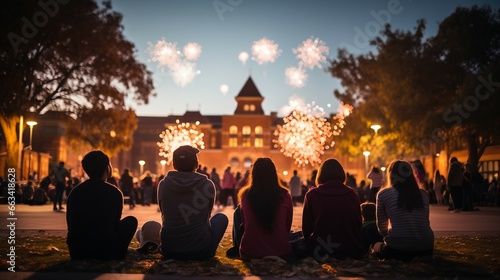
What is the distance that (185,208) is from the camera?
7.08m

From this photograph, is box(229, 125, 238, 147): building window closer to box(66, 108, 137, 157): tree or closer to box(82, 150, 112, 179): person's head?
box(66, 108, 137, 157): tree

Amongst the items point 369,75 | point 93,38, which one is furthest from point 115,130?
point 369,75

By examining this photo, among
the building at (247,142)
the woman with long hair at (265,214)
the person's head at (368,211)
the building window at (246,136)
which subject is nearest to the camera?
the woman with long hair at (265,214)

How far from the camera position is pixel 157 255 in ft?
25.8

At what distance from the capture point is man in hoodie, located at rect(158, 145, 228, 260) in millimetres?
7082

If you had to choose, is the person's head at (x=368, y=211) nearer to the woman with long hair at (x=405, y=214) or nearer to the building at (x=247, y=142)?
the woman with long hair at (x=405, y=214)

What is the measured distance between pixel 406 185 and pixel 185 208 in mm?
2765

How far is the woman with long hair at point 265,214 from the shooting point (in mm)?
7074

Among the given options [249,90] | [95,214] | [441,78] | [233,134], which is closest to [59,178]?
[95,214]

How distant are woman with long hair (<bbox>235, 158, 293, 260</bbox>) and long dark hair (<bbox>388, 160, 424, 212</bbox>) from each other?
137 centimetres

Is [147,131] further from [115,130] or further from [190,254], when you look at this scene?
[190,254]

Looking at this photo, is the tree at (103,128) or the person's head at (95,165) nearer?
the person's head at (95,165)

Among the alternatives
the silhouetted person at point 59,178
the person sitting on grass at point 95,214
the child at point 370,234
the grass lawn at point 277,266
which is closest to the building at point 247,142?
the silhouetted person at point 59,178

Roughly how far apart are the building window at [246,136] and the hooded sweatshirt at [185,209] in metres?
68.2
